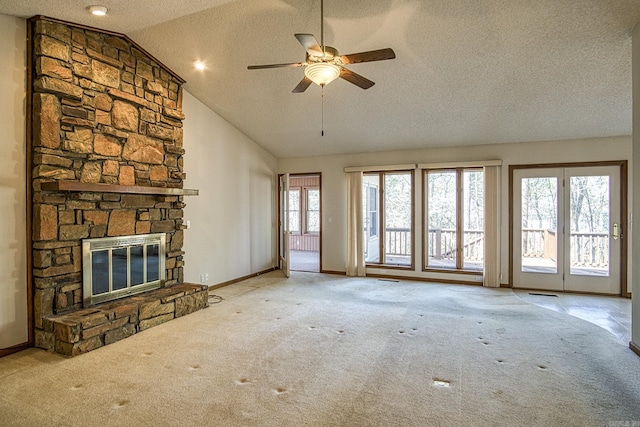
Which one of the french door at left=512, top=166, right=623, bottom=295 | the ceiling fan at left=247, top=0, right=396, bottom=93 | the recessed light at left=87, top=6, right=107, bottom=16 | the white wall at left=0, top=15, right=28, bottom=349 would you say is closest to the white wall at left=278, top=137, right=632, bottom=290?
the french door at left=512, top=166, right=623, bottom=295

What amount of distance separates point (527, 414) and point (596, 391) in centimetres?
76

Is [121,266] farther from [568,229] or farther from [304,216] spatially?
[304,216]

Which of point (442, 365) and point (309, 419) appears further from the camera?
point (442, 365)

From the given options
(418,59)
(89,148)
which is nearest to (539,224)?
(418,59)

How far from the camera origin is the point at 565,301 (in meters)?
5.27

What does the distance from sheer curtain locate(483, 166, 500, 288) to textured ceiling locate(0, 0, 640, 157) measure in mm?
707

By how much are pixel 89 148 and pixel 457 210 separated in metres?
5.79

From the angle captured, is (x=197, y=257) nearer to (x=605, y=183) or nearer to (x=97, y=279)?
(x=97, y=279)

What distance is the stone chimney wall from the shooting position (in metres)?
3.52

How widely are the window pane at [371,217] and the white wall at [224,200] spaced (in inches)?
82.1

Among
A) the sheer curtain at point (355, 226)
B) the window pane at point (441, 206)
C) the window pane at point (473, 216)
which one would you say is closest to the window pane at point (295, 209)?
the sheer curtain at point (355, 226)

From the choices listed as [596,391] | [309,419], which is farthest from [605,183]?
[309,419]

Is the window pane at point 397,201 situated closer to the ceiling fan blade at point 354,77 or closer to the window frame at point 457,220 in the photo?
the window frame at point 457,220

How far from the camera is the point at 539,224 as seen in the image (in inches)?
235
